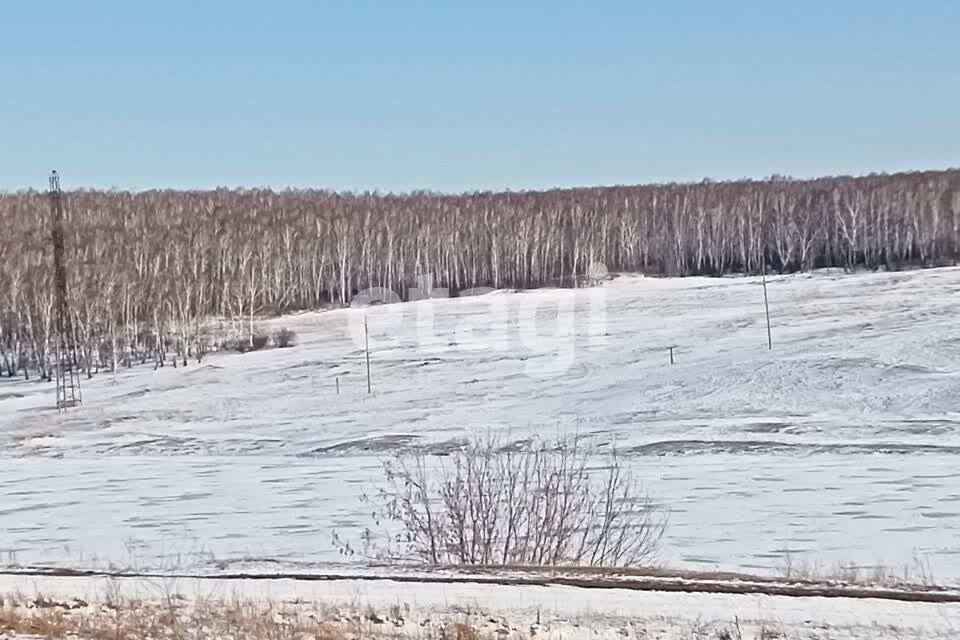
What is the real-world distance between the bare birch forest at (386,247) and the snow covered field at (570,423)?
322 inches

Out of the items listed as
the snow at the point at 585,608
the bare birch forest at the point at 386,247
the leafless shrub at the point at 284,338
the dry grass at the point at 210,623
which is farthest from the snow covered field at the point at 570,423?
the bare birch forest at the point at 386,247

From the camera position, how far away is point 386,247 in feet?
340

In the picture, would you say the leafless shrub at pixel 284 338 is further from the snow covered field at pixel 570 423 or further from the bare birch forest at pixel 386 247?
the bare birch forest at pixel 386 247

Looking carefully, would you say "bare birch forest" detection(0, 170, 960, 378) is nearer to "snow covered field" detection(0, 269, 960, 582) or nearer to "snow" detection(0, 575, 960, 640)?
"snow covered field" detection(0, 269, 960, 582)

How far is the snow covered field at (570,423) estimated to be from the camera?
2486cm

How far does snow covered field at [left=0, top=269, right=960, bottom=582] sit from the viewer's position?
979 inches

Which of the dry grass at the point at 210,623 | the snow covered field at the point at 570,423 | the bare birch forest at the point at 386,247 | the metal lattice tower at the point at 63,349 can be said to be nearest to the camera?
the dry grass at the point at 210,623

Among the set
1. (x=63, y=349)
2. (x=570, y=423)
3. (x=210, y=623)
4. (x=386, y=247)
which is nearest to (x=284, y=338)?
(x=63, y=349)

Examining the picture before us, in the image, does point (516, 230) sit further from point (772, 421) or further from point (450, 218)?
point (772, 421)

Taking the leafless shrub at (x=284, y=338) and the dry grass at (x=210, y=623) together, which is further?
the leafless shrub at (x=284, y=338)

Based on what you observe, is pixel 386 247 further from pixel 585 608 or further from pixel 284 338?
pixel 585 608

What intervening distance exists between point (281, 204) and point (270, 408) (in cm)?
7654

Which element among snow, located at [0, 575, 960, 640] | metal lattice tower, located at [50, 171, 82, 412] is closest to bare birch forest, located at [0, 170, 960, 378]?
metal lattice tower, located at [50, 171, 82, 412]

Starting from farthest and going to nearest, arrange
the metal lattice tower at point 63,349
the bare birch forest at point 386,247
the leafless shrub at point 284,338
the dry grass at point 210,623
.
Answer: the bare birch forest at point 386,247 → the leafless shrub at point 284,338 → the metal lattice tower at point 63,349 → the dry grass at point 210,623
